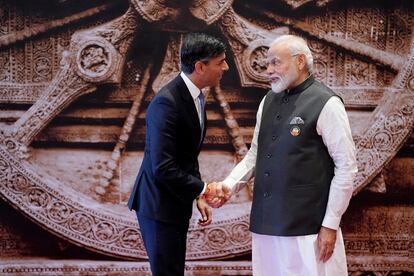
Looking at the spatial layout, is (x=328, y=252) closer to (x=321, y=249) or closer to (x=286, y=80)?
(x=321, y=249)

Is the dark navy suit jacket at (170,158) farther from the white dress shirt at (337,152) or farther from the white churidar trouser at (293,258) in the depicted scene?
the white dress shirt at (337,152)

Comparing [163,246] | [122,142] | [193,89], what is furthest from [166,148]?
[122,142]

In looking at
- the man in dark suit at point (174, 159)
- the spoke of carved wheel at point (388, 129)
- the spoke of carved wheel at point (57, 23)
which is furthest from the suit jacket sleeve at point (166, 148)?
the spoke of carved wheel at point (388, 129)

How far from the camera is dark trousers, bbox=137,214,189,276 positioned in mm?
2148

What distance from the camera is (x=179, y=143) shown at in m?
2.13

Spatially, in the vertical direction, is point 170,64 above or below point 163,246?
above

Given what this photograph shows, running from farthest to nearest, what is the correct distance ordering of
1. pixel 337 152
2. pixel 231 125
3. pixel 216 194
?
pixel 231 125 → pixel 216 194 → pixel 337 152

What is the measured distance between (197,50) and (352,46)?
1.56 meters

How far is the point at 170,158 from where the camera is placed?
2061mm

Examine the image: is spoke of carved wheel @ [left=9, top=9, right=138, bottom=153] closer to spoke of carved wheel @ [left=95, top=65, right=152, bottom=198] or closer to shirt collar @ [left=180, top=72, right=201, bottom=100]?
spoke of carved wheel @ [left=95, top=65, right=152, bottom=198]

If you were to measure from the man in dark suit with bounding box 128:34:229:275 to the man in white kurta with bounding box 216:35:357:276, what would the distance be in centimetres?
28

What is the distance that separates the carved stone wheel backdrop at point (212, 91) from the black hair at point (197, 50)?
117 cm

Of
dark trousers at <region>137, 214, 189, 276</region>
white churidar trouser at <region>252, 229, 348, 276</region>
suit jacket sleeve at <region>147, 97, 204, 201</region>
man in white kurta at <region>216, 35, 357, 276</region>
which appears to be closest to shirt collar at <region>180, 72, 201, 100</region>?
suit jacket sleeve at <region>147, 97, 204, 201</region>

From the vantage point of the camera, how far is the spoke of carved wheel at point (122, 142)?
339 cm
